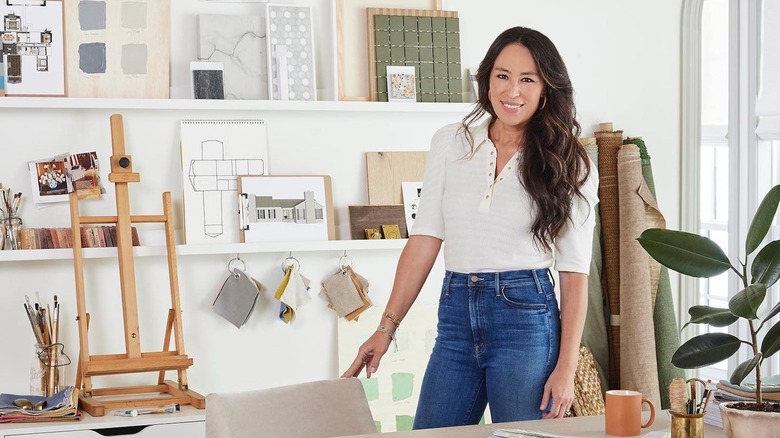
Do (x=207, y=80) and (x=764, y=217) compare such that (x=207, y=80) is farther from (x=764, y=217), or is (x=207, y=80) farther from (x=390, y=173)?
(x=764, y=217)

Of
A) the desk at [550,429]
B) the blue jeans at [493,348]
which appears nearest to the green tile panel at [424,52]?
the blue jeans at [493,348]

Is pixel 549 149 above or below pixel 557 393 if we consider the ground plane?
above

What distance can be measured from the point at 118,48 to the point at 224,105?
0.39 m

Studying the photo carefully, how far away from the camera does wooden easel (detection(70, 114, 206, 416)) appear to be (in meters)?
3.00

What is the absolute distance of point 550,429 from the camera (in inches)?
73.4

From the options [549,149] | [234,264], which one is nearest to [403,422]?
[234,264]

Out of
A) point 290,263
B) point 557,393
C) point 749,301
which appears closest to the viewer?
point 749,301

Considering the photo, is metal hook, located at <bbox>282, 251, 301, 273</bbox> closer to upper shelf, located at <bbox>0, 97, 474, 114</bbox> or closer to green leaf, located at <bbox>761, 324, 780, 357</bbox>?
upper shelf, located at <bbox>0, 97, 474, 114</bbox>

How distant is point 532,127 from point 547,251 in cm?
30

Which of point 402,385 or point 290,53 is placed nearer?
point 290,53

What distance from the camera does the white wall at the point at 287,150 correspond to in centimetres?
320

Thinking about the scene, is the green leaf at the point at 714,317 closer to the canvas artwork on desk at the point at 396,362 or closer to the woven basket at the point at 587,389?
the woven basket at the point at 587,389

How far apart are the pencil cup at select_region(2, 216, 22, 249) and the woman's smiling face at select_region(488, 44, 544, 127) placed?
5.41 ft

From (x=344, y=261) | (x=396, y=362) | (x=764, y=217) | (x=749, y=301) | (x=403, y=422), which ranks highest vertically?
(x=764, y=217)
